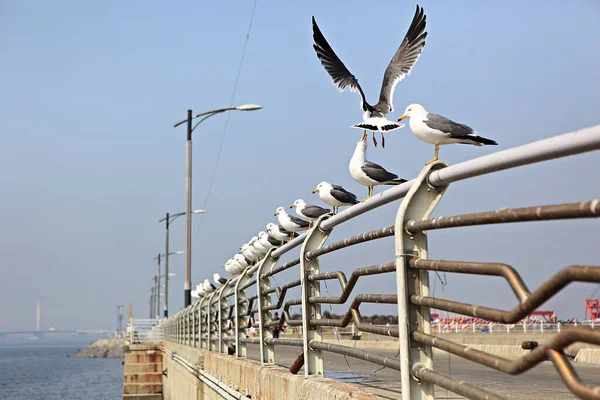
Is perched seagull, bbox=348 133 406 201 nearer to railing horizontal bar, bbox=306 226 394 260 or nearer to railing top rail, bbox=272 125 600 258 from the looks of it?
railing horizontal bar, bbox=306 226 394 260

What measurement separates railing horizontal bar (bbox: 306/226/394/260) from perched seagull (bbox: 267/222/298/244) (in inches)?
153

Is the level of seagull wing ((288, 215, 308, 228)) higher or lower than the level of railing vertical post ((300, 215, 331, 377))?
higher

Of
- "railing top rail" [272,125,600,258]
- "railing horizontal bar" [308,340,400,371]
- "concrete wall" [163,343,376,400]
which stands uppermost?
"railing top rail" [272,125,600,258]

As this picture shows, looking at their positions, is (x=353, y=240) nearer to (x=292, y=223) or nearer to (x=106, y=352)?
(x=292, y=223)

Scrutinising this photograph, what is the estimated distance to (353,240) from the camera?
222 inches

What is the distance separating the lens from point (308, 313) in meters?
7.04

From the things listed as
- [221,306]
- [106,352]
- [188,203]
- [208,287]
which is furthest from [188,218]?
[106,352]

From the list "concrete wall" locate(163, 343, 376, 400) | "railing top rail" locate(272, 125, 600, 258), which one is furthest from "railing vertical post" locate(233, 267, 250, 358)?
"railing top rail" locate(272, 125, 600, 258)

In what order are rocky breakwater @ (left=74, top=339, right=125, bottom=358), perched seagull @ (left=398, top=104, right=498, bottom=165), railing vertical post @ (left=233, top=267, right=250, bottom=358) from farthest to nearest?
rocky breakwater @ (left=74, top=339, right=125, bottom=358) < railing vertical post @ (left=233, top=267, right=250, bottom=358) < perched seagull @ (left=398, top=104, right=498, bottom=165)

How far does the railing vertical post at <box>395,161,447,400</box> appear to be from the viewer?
443cm

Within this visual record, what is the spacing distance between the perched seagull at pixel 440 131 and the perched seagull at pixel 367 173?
1589 mm

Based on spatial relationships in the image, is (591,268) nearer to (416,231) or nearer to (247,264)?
(416,231)

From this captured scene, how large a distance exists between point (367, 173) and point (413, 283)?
3188 millimetres

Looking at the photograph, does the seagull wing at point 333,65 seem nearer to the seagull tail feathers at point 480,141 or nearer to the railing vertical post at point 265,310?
the railing vertical post at point 265,310
